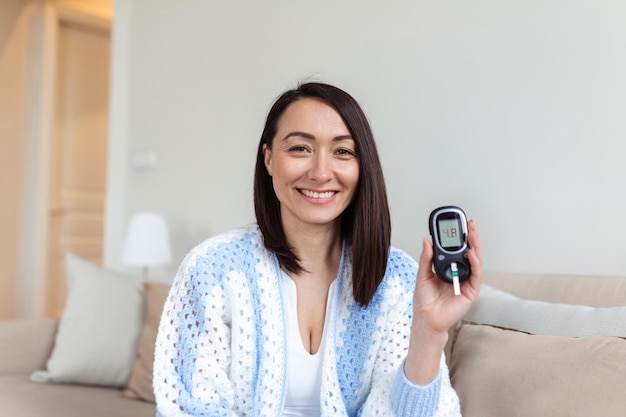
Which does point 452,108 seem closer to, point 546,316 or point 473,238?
point 546,316

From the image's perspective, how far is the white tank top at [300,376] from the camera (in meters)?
1.37

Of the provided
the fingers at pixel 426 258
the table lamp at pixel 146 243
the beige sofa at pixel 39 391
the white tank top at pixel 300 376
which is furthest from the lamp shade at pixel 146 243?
the fingers at pixel 426 258

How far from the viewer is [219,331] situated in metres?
1.31

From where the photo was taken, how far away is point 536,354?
124cm

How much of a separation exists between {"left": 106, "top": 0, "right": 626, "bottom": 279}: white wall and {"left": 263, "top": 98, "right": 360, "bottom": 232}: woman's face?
72 centimetres

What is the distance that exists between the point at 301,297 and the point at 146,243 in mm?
1642

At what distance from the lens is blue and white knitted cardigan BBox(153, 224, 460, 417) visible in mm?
1274

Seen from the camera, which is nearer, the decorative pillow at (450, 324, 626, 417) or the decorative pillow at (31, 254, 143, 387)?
the decorative pillow at (450, 324, 626, 417)

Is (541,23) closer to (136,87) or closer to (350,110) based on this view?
(350,110)

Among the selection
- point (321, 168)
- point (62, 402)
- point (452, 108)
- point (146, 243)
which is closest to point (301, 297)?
point (321, 168)

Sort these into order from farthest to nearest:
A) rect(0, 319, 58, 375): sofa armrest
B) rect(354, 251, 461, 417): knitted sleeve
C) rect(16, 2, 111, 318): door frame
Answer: rect(16, 2, 111, 318): door frame, rect(0, 319, 58, 375): sofa armrest, rect(354, 251, 461, 417): knitted sleeve

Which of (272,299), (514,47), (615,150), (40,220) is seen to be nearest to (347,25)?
(514,47)

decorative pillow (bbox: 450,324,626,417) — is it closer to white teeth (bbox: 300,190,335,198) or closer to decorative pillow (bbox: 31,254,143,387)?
white teeth (bbox: 300,190,335,198)

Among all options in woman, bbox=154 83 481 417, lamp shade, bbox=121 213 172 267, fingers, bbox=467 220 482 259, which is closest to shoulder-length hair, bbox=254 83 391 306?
woman, bbox=154 83 481 417
